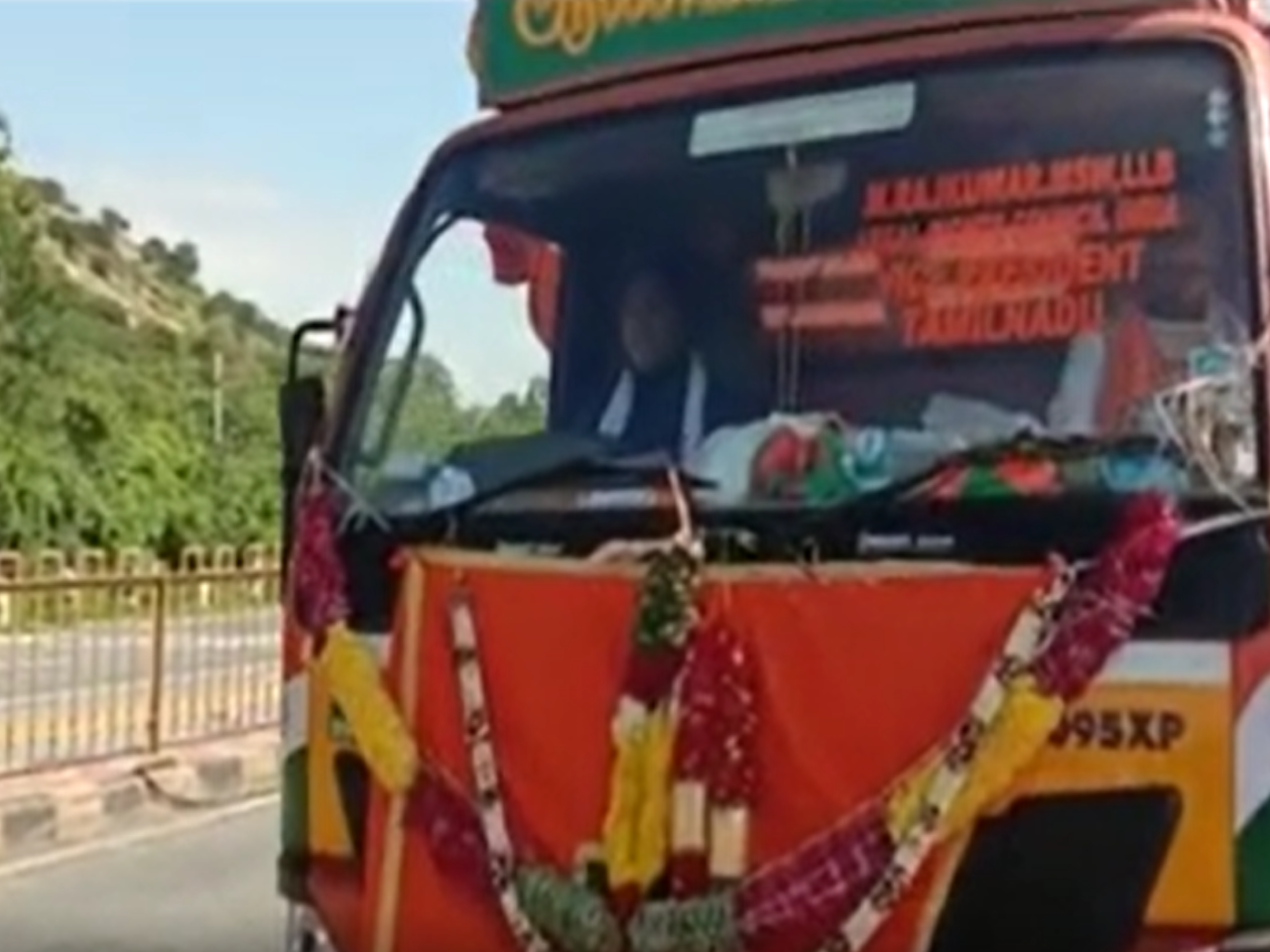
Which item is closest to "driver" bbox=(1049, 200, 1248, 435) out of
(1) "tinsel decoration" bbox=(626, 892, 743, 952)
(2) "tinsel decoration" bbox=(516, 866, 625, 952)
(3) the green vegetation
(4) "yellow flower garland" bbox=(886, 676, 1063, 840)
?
(4) "yellow flower garland" bbox=(886, 676, 1063, 840)

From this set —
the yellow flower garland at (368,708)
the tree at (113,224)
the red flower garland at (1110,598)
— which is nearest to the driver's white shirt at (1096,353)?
the red flower garland at (1110,598)

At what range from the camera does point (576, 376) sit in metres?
4.62

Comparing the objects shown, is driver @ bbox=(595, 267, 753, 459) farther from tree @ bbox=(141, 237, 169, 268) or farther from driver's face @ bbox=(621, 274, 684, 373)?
tree @ bbox=(141, 237, 169, 268)

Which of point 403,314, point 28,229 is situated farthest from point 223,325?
point 403,314

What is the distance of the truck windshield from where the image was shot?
3.77 m

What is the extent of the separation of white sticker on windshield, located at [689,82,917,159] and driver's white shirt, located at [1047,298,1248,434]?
1.78 feet

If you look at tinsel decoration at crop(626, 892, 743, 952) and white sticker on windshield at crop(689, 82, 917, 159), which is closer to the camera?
tinsel decoration at crop(626, 892, 743, 952)

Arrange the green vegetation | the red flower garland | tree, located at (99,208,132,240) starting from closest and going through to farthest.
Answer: the red flower garland, the green vegetation, tree, located at (99,208,132,240)

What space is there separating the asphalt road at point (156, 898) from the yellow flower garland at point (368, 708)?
3814 millimetres

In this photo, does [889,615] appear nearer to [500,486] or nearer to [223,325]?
[500,486]

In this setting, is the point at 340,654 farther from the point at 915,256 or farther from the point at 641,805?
the point at 915,256

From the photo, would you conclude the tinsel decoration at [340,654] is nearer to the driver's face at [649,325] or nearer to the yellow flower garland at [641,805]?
the yellow flower garland at [641,805]

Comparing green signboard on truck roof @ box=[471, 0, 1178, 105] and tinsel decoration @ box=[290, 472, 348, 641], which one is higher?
green signboard on truck roof @ box=[471, 0, 1178, 105]

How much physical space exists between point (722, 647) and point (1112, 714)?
0.59 m
